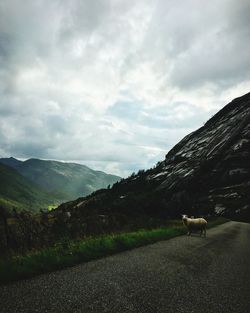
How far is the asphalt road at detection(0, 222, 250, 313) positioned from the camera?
607 cm

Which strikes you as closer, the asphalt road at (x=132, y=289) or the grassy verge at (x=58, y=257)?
the asphalt road at (x=132, y=289)

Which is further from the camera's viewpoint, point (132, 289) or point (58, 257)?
point (58, 257)

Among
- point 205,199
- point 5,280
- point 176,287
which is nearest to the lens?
point 5,280

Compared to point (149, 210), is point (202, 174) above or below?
above

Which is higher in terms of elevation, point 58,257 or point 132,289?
point 58,257

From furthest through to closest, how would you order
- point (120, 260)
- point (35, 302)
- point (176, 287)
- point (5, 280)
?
1. point (120, 260)
2. point (176, 287)
3. point (5, 280)
4. point (35, 302)

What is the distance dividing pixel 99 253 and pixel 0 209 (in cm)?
439

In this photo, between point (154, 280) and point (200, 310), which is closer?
point (200, 310)

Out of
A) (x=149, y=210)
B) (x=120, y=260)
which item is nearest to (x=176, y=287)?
(x=120, y=260)

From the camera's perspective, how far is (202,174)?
460 ft

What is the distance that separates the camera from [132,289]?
291 inches

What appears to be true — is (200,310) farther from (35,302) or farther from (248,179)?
(248,179)

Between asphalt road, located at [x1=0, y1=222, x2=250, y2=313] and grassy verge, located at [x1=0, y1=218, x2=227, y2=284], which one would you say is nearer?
asphalt road, located at [x1=0, y1=222, x2=250, y2=313]

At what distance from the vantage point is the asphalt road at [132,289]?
19.9 feet
